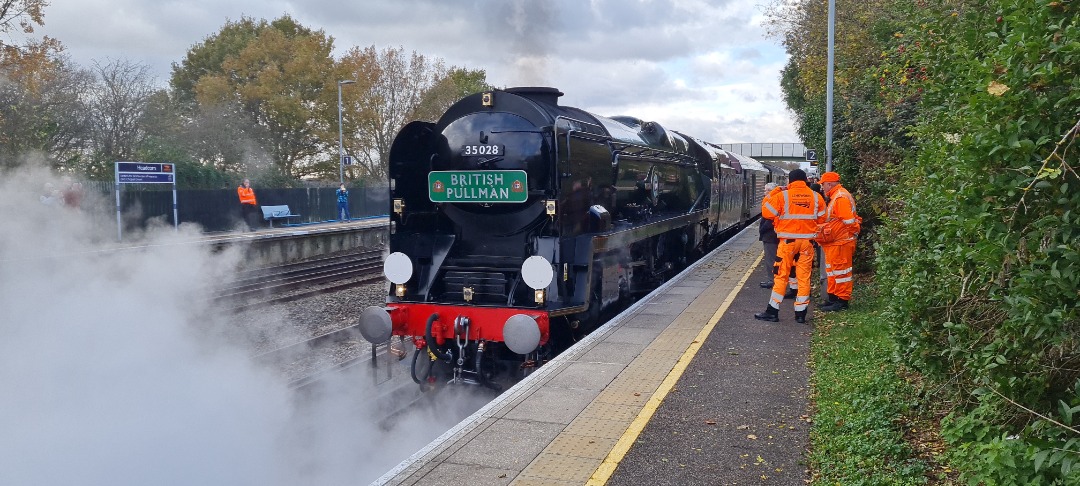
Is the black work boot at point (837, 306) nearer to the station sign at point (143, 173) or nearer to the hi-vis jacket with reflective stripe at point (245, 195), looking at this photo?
the station sign at point (143, 173)

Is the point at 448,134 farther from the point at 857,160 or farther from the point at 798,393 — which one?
the point at 857,160

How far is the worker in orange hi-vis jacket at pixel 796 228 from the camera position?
833 centimetres

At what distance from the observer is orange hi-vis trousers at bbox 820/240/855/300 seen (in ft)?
29.1

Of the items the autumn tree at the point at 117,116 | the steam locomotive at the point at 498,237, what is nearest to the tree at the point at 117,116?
the autumn tree at the point at 117,116

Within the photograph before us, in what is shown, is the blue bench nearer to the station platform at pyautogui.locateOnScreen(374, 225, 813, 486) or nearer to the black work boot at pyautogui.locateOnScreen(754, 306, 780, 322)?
the station platform at pyautogui.locateOnScreen(374, 225, 813, 486)

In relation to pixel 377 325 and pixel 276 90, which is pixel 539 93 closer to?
pixel 377 325

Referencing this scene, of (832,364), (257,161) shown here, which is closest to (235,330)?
(832,364)

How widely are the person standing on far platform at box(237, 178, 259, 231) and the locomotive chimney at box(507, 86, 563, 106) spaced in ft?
58.4

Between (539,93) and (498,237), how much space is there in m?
1.58

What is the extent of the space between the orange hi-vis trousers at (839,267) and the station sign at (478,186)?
12.5ft

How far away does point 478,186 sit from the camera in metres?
7.79

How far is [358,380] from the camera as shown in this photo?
9.11 metres

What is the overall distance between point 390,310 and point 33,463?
317 centimetres

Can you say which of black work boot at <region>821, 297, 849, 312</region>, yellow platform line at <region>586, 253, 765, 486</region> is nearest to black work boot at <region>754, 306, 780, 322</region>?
yellow platform line at <region>586, 253, 765, 486</region>
